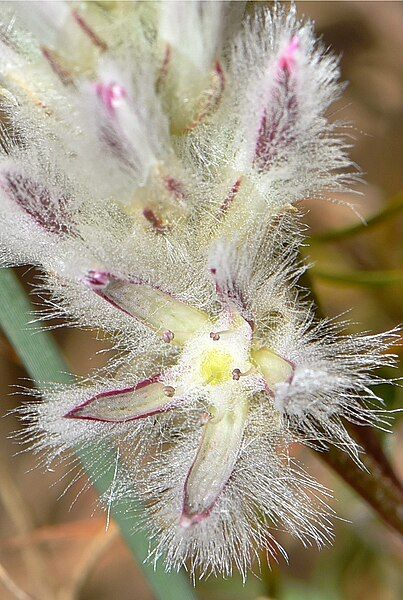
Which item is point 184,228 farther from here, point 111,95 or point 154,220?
point 111,95

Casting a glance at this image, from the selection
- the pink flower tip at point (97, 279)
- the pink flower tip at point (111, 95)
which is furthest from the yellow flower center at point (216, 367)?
the pink flower tip at point (111, 95)

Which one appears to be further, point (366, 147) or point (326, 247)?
point (366, 147)

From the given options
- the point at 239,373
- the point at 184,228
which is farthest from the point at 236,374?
the point at 184,228

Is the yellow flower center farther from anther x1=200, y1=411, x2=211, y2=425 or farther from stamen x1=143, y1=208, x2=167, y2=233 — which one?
stamen x1=143, y1=208, x2=167, y2=233

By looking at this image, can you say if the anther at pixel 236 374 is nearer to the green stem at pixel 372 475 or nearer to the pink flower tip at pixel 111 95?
the green stem at pixel 372 475

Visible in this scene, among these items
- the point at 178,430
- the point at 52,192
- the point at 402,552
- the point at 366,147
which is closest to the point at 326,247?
the point at 366,147

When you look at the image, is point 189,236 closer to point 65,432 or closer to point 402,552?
point 65,432
